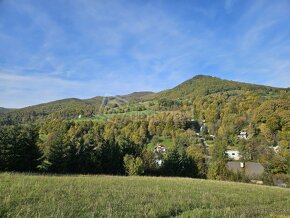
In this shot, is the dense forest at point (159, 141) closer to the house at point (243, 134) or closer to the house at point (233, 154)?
the house at point (243, 134)

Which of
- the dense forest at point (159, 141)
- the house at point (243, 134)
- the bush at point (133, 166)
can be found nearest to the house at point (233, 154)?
the dense forest at point (159, 141)

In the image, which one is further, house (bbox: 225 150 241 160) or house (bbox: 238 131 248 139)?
house (bbox: 238 131 248 139)

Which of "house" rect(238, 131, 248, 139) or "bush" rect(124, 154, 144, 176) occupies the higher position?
"house" rect(238, 131, 248, 139)

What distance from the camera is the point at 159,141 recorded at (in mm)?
A: 108750

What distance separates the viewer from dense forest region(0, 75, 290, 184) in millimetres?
39188

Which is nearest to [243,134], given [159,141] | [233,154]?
[233,154]

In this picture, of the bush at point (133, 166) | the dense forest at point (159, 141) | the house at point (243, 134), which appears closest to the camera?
the dense forest at point (159, 141)

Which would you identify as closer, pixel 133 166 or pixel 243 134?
pixel 133 166

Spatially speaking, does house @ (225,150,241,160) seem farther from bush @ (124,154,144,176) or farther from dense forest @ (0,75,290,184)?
bush @ (124,154,144,176)

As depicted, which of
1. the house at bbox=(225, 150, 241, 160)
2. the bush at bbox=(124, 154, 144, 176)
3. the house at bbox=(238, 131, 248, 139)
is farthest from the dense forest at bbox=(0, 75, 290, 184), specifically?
the house at bbox=(225, 150, 241, 160)

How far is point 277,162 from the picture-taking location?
69.0m

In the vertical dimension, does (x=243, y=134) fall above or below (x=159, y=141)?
above

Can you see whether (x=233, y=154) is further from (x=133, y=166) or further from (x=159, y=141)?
(x=133, y=166)

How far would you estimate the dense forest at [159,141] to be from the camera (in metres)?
39.2
